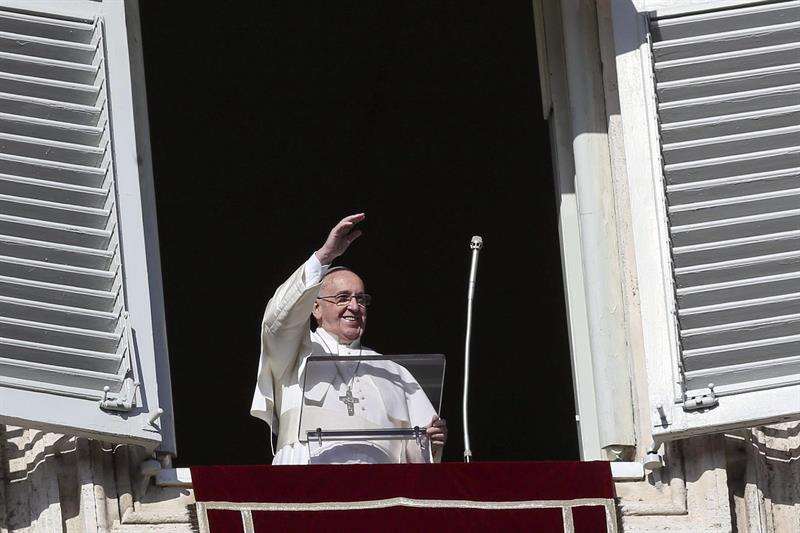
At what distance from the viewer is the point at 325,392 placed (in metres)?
6.38

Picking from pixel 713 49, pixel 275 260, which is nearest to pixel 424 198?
pixel 275 260

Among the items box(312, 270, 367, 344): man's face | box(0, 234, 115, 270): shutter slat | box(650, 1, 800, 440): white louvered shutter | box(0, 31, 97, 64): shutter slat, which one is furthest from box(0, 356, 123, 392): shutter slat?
box(650, 1, 800, 440): white louvered shutter

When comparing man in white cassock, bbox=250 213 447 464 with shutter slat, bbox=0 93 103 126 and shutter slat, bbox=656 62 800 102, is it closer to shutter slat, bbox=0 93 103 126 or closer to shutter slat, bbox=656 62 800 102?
shutter slat, bbox=0 93 103 126

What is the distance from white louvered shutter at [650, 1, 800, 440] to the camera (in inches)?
235

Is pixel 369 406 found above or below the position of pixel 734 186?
below

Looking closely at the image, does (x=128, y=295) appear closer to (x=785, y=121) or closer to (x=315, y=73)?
(x=785, y=121)

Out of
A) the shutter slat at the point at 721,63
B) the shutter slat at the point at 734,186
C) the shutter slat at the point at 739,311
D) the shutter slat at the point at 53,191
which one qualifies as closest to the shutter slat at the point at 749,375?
the shutter slat at the point at 739,311

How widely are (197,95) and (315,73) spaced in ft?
1.53

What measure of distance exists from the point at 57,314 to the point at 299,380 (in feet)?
2.79

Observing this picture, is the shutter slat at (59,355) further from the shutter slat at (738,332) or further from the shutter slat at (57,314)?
the shutter slat at (738,332)

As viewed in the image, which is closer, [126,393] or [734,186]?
[126,393]

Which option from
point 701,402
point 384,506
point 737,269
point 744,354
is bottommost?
point 384,506

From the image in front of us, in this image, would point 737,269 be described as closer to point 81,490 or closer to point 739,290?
point 739,290

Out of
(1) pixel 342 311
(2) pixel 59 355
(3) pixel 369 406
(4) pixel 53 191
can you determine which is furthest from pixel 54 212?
(1) pixel 342 311
